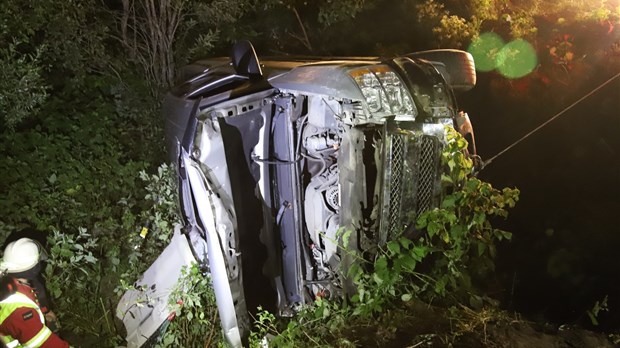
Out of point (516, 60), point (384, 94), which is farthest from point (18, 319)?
point (516, 60)

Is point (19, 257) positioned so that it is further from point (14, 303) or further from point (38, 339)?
point (38, 339)

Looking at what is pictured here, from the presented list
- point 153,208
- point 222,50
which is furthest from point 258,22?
point 153,208

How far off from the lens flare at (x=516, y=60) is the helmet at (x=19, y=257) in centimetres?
657

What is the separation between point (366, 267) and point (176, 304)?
5.78 feet

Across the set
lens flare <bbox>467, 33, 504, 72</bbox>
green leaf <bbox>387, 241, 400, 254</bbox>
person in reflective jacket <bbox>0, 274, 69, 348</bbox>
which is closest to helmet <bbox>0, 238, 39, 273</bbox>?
person in reflective jacket <bbox>0, 274, 69, 348</bbox>

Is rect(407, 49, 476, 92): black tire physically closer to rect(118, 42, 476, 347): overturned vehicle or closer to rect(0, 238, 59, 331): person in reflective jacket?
rect(118, 42, 476, 347): overturned vehicle

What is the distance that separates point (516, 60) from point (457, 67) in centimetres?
419

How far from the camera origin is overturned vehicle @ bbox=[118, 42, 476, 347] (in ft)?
8.88

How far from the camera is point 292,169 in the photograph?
344 centimetres

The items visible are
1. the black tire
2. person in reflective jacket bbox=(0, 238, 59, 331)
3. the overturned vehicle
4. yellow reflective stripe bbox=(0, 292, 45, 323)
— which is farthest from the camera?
the black tire

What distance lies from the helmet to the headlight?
2.60 metres

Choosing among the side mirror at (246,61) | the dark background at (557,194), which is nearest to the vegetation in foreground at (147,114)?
the dark background at (557,194)

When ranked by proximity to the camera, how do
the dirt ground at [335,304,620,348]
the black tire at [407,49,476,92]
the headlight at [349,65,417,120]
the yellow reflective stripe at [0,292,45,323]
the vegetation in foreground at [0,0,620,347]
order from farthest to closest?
the black tire at [407,49,476,92] < the yellow reflective stripe at [0,292,45,323] < the vegetation in foreground at [0,0,620,347] < the headlight at [349,65,417,120] < the dirt ground at [335,304,620,348]

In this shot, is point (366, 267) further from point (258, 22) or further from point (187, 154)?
point (258, 22)
